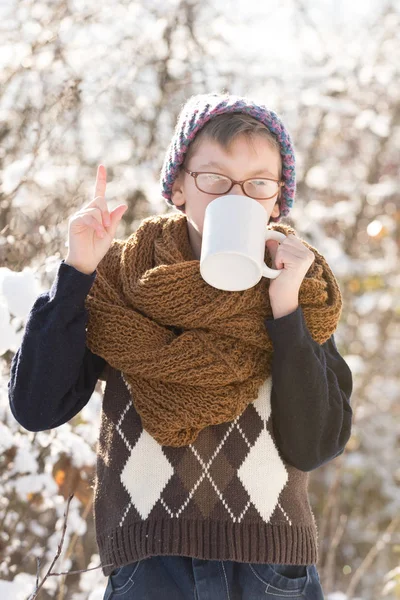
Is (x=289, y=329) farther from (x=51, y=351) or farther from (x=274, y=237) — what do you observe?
(x=51, y=351)

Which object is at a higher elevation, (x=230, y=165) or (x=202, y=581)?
(x=230, y=165)

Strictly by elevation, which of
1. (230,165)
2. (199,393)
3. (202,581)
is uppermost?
(230,165)

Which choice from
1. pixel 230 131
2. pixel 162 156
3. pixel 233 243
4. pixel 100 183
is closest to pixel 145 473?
pixel 233 243

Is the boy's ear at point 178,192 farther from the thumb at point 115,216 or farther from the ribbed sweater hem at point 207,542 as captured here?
the ribbed sweater hem at point 207,542

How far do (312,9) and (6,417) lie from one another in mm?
3822

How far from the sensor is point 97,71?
391 cm

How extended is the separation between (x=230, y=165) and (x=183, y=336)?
15.5 inches

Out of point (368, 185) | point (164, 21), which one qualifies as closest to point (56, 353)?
point (164, 21)

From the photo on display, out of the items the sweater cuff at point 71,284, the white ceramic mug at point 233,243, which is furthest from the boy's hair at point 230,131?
the sweater cuff at point 71,284

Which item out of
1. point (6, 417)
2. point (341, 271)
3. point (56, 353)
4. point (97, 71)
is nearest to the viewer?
point (56, 353)

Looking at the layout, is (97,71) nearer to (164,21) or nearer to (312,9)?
(164,21)

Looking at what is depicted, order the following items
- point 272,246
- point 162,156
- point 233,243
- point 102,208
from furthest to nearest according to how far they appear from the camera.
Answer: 1. point 162,156
2. point 272,246
3. point 102,208
4. point 233,243

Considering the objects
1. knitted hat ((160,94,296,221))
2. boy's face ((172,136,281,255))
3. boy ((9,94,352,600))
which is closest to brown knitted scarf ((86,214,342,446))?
boy ((9,94,352,600))

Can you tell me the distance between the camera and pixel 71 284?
162cm
